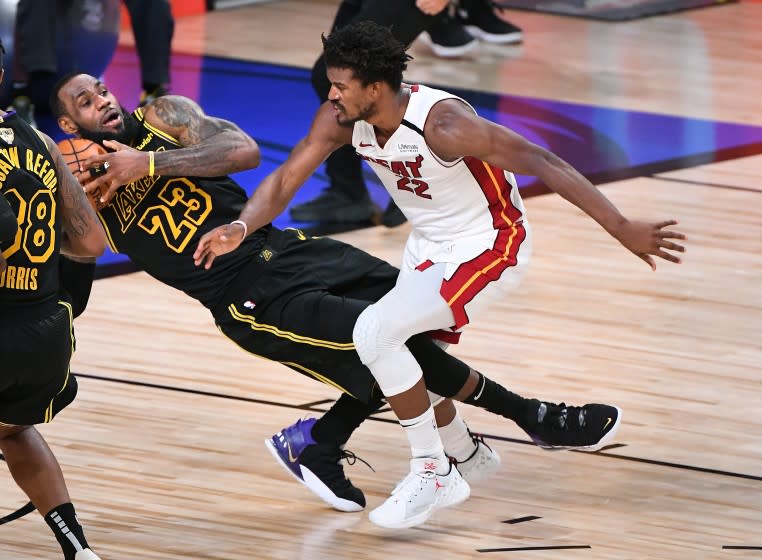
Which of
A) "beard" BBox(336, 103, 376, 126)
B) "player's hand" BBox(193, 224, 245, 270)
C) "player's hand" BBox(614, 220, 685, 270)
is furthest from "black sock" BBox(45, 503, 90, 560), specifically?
"player's hand" BBox(614, 220, 685, 270)

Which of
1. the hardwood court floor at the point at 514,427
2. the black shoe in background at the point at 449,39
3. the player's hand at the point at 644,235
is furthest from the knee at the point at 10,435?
the black shoe in background at the point at 449,39

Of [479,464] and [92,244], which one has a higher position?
[92,244]

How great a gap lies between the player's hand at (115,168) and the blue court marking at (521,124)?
2986mm

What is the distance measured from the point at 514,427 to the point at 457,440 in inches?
20.0

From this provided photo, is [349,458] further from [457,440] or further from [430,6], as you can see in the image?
[430,6]

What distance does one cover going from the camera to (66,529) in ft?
11.5

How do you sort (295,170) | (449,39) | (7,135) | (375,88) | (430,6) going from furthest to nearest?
1. (449,39)
2. (430,6)
3. (295,170)
4. (375,88)
5. (7,135)

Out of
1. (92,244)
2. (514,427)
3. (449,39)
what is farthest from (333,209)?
(449,39)

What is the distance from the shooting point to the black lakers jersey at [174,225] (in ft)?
13.6

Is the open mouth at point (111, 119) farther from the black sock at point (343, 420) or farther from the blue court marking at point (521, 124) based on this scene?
the blue court marking at point (521, 124)

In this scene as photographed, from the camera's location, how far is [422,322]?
3.88 m

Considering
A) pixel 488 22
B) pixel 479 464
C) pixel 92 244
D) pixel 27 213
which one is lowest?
pixel 488 22

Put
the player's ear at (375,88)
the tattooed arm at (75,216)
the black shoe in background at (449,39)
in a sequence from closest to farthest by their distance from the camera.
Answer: the tattooed arm at (75,216) → the player's ear at (375,88) → the black shoe in background at (449,39)

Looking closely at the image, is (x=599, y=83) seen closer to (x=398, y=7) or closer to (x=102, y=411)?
(x=398, y=7)
